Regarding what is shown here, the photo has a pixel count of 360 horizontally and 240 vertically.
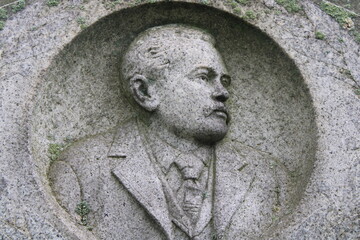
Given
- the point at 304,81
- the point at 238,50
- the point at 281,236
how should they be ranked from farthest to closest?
the point at 238,50
the point at 304,81
the point at 281,236

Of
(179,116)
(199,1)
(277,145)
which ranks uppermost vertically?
(199,1)

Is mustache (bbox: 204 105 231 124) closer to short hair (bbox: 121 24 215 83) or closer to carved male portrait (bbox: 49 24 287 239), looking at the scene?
carved male portrait (bbox: 49 24 287 239)

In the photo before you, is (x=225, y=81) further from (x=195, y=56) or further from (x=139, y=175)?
(x=139, y=175)

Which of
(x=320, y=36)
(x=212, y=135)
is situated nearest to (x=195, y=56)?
(x=212, y=135)

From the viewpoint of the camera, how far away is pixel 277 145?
7.54 m

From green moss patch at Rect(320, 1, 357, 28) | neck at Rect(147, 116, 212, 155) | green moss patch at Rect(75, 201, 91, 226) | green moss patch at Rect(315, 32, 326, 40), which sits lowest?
green moss patch at Rect(75, 201, 91, 226)

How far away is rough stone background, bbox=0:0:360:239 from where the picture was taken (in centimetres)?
662

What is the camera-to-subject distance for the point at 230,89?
7758mm

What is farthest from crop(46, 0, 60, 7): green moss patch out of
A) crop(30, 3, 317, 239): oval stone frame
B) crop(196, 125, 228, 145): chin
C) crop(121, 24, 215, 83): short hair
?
crop(196, 125, 228, 145): chin

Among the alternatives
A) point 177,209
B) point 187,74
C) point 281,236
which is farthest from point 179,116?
point 281,236

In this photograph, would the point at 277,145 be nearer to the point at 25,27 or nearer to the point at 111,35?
the point at 111,35

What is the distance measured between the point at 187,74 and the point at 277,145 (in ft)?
3.35

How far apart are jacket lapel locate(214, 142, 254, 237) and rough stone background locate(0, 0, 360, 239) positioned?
39cm

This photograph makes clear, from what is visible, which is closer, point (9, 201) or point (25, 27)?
point (9, 201)
